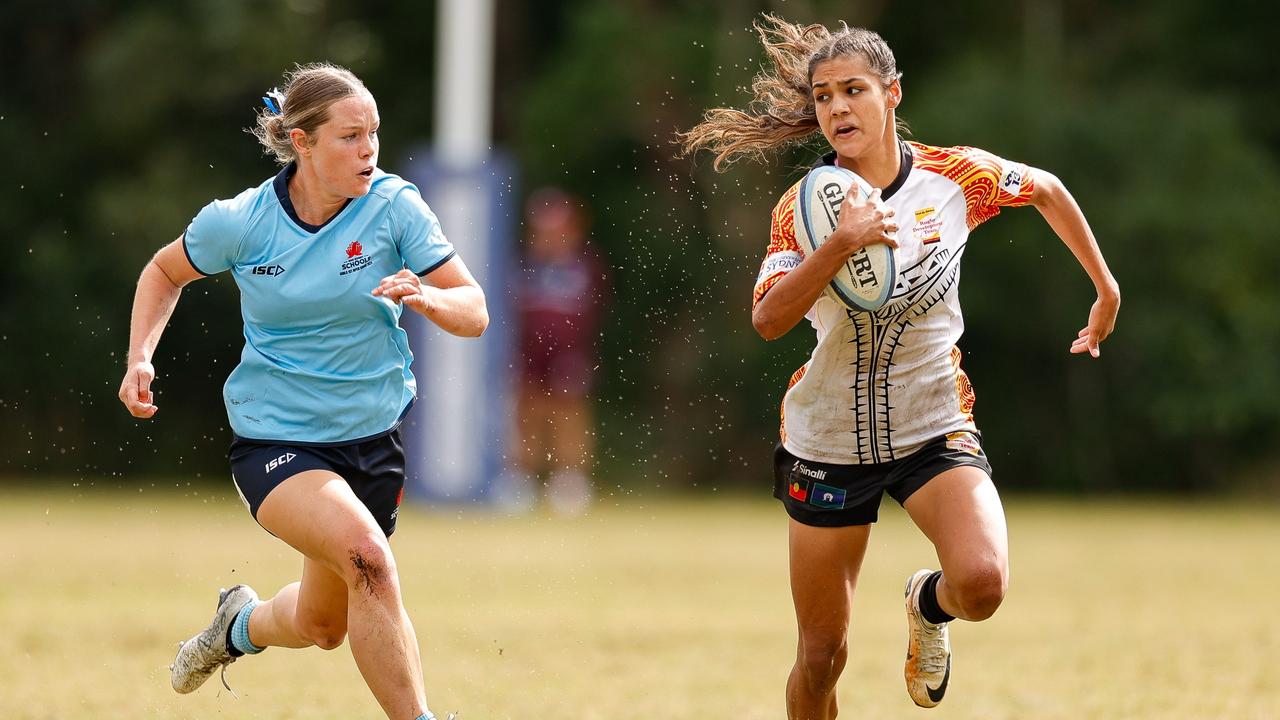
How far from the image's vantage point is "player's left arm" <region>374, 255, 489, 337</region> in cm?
418

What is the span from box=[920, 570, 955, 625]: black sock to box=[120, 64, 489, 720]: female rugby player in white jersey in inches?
59.0

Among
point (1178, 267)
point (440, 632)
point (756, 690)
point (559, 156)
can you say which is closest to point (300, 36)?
point (559, 156)

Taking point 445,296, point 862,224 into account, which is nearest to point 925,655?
point 862,224

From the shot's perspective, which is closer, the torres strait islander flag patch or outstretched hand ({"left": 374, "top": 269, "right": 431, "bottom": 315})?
outstretched hand ({"left": 374, "top": 269, "right": 431, "bottom": 315})

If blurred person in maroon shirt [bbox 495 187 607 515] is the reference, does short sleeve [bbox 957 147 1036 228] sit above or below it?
above

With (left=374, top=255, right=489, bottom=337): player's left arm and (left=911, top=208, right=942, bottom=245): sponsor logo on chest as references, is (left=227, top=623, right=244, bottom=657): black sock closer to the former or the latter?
(left=374, top=255, right=489, bottom=337): player's left arm

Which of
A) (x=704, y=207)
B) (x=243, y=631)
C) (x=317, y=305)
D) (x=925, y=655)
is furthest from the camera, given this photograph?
(x=704, y=207)

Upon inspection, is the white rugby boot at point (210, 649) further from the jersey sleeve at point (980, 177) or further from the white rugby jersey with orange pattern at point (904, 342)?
the jersey sleeve at point (980, 177)

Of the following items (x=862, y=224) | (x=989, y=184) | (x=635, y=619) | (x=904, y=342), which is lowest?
(x=635, y=619)

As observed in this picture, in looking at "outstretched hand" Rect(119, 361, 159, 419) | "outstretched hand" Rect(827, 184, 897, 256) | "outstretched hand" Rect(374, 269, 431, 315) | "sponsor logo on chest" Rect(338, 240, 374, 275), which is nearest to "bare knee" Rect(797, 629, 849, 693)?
"outstretched hand" Rect(827, 184, 897, 256)

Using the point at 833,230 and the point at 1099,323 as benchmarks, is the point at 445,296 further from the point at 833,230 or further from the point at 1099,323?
the point at 1099,323

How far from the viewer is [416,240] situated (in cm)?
465

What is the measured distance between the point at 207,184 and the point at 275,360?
14082 mm

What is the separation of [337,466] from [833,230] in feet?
4.88
